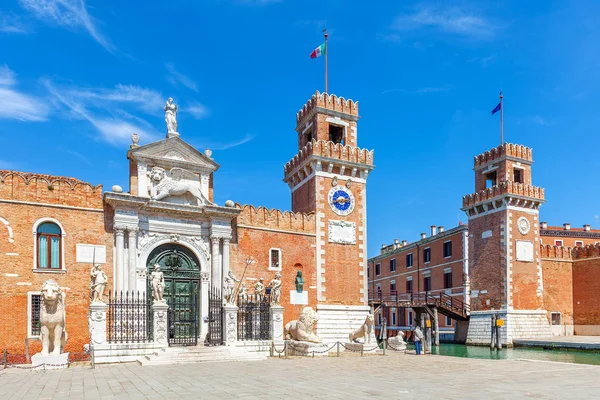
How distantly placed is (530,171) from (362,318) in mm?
20103

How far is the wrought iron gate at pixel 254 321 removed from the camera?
23.6 metres

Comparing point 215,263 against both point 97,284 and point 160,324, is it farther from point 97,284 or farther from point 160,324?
point 97,284

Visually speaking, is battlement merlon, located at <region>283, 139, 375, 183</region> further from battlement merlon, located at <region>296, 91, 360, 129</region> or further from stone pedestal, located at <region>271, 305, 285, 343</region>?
stone pedestal, located at <region>271, 305, 285, 343</region>

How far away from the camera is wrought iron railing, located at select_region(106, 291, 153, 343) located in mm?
21016

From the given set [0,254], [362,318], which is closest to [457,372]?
[362,318]

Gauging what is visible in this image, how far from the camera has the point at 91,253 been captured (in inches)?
908

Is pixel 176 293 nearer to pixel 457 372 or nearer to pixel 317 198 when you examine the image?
pixel 317 198

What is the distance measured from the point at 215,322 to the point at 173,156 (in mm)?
7674

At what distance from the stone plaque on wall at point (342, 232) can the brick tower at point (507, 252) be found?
1437 centimetres

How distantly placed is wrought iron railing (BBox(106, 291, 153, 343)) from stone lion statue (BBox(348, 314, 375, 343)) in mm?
9346

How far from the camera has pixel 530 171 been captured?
4172cm

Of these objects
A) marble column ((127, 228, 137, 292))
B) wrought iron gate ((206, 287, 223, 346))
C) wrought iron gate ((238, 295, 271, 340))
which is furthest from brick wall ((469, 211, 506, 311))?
marble column ((127, 228, 137, 292))

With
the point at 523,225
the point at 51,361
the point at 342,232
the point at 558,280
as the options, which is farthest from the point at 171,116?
the point at 558,280

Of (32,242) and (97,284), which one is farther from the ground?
(32,242)
